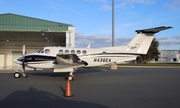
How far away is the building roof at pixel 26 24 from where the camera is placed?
998 inches

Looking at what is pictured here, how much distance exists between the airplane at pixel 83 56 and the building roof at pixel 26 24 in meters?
10.6

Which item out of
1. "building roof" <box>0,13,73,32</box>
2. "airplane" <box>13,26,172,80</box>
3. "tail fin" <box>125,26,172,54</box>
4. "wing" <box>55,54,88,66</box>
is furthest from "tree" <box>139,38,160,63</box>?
"wing" <box>55,54,88,66</box>

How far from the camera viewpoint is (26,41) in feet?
120

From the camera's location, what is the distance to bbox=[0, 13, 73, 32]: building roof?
25.3 meters

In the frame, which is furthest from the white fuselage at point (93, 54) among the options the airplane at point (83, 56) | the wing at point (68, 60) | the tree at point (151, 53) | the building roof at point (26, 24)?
the tree at point (151, 53)

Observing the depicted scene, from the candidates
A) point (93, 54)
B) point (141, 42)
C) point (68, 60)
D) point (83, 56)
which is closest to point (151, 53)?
point (141, 42)

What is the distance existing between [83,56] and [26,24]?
534 inches

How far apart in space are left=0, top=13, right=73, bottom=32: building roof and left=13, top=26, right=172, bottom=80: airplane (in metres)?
10.6

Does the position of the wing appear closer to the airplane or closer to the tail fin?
the airplane

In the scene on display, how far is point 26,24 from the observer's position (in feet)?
84.1

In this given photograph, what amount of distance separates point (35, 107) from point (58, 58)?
731 cm

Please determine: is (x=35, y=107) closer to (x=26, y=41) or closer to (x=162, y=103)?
(x=162, y=103)

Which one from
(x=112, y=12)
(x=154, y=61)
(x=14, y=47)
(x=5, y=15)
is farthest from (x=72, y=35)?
(x=154, y=61)

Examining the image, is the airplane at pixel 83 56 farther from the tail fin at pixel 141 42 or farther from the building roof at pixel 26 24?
the building roof at pixel 26 24
